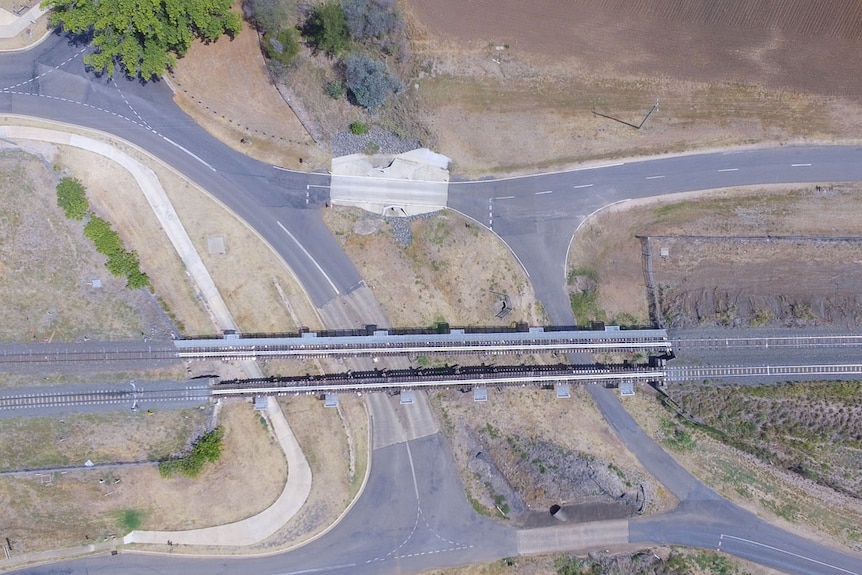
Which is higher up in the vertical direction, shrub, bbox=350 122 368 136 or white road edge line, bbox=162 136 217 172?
shrub, bbox=350 122 368 136

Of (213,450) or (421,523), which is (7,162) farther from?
(421,523)

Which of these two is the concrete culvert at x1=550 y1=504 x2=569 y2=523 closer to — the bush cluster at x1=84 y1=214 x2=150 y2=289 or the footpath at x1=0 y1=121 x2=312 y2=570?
the footpath at x1=0 y1=121 x2=312 y2=570

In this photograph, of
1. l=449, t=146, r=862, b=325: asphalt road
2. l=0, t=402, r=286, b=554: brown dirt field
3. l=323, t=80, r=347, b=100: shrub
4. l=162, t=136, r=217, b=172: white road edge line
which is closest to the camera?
l=0, t=402, r=286, b=554: brown dirt field

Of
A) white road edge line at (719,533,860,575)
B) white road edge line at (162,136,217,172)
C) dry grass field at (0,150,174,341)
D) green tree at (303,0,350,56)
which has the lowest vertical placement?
white road edge line at (719,533,860,575)

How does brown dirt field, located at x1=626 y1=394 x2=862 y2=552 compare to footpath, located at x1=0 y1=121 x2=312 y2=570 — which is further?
brown dirt field, located at x1=626 y1=394 x2=862 y2=552

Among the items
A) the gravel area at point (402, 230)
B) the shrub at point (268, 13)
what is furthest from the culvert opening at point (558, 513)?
the shrub at point (268, 13)

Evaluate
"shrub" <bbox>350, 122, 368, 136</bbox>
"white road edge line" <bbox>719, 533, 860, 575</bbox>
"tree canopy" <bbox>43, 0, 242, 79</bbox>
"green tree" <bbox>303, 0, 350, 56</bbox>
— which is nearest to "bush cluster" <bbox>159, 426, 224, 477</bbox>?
"shrub" <bbox>350, 122, 368, 136</bbox>

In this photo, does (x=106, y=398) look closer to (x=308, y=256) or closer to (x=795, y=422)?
(x=308, y=256)
